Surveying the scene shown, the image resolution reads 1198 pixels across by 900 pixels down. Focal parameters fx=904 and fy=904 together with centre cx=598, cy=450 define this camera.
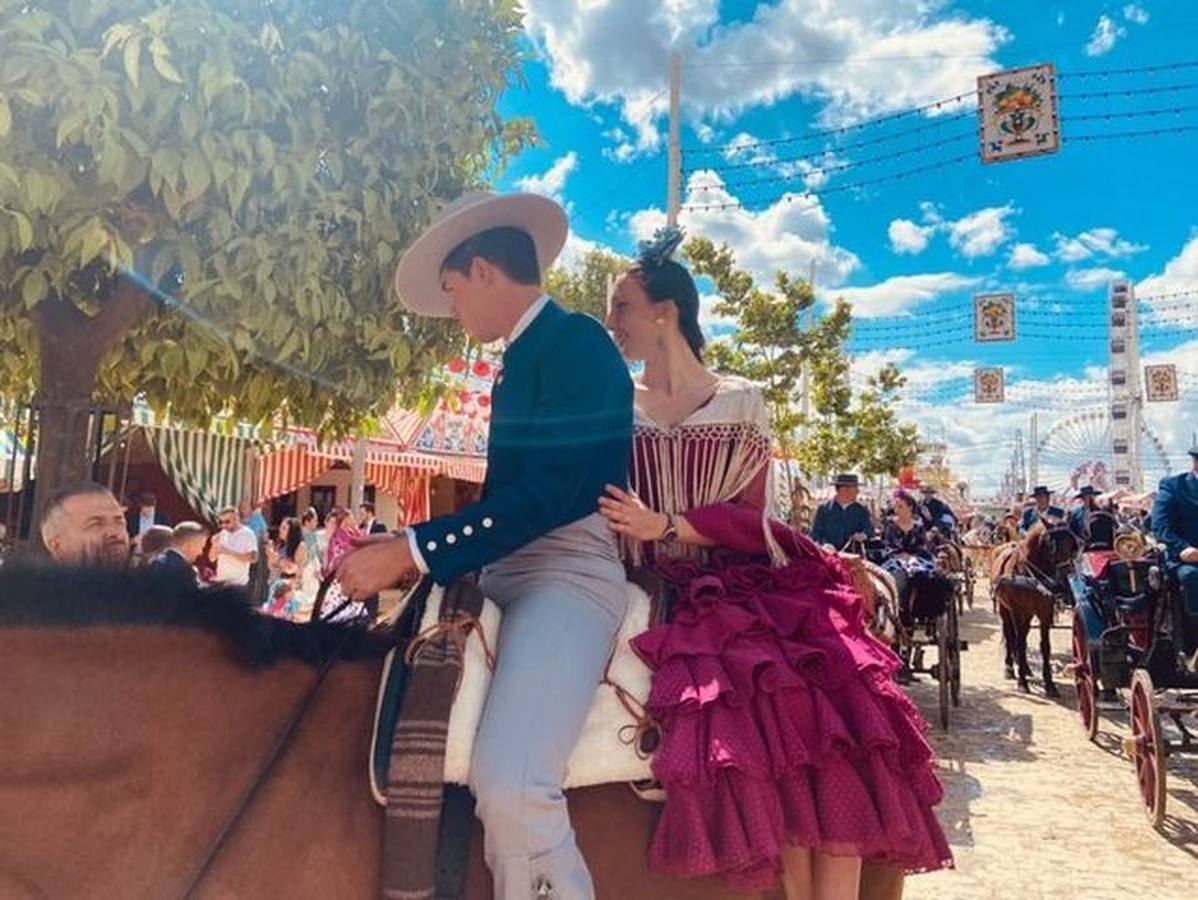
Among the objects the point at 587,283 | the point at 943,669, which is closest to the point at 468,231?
the point at 943,669

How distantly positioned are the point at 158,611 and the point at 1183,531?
266 inches

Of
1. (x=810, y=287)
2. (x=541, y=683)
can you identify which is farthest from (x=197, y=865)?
(x=810, y=287)

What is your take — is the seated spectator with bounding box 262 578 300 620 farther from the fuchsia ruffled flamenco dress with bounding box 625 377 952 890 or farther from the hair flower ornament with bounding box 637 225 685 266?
the fuchsia ruffled flamenco dress with bounding box 625 377 952 890

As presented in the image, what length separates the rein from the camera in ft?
5.98

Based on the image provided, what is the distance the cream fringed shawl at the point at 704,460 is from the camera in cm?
271

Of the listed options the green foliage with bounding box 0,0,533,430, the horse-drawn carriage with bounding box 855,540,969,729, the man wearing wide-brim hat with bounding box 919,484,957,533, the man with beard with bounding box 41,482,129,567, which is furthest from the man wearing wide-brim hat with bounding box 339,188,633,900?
the man wearing wide-brim hat with bounding box 919,484,957,533

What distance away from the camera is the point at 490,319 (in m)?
2.40

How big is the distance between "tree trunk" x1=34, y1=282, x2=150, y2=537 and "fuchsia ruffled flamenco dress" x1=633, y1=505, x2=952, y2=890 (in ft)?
9.56

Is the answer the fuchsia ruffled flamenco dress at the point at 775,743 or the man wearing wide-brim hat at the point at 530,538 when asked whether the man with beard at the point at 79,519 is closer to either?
the man wearing wide-brim hat at the point at 530,538

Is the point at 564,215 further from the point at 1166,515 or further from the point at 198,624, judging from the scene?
the point at 1166,515

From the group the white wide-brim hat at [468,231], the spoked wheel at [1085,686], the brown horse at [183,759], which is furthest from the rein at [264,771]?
the spoked wheel at [1085,686]

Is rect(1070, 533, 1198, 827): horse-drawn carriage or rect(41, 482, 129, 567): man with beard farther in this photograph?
rect(1070, 533, 1198, 827): horse-drawn carriage

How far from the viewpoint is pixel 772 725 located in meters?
2.16

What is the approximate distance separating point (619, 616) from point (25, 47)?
2.35 m
